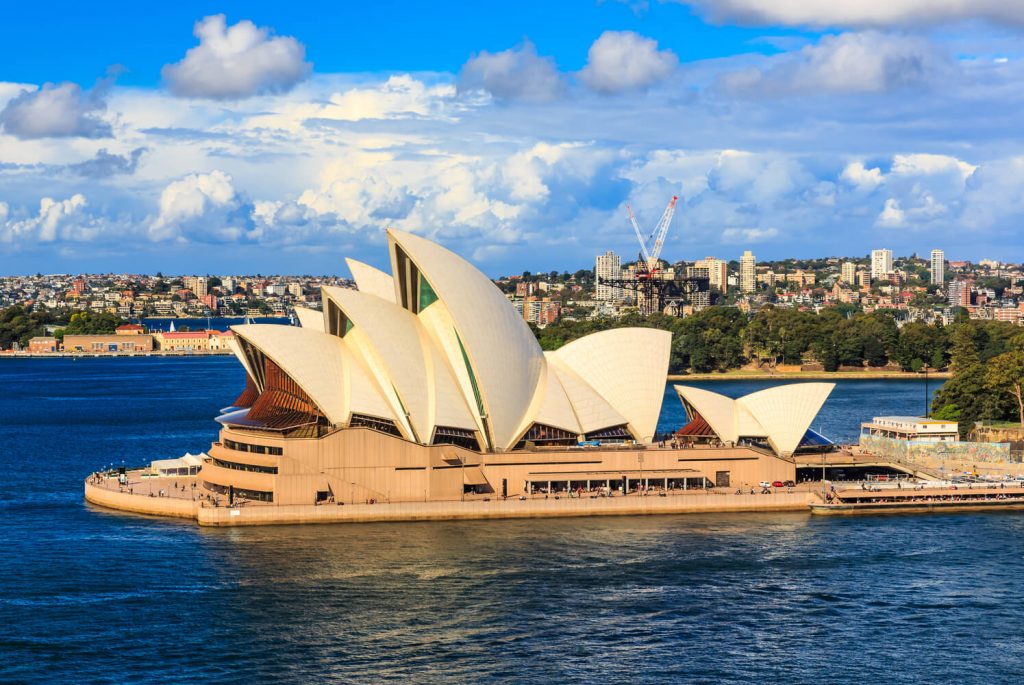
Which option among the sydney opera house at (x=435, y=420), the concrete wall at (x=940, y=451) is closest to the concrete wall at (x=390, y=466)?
the sydney opera house at (x=435, y=420)

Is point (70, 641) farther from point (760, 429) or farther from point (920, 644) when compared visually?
point (760, 429)

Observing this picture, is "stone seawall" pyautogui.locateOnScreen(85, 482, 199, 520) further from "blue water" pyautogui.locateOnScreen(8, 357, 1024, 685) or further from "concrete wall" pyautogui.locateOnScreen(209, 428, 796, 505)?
"concrete wall" pyautogui.locateOnScreen(209, 428, 796, 505)

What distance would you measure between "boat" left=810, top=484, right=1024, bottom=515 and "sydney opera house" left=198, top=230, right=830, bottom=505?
147 inches

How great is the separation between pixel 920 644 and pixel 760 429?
25.9 meters

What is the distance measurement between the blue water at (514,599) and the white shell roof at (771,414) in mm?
6554

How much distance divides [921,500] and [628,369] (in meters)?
15.4

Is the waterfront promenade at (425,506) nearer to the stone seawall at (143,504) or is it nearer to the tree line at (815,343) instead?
the stone seawall at (143,504)

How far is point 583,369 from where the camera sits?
65.8 m

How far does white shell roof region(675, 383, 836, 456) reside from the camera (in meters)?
64.1

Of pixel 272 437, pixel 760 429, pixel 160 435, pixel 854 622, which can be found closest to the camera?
pixel 854 622

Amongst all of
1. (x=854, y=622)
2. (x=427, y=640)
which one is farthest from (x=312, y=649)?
(x=854, y=622)

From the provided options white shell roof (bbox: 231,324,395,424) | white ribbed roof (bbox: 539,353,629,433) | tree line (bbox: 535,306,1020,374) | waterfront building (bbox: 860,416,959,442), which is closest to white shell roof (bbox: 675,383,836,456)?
white ribbed roof (bbox: 539,353,629,433)

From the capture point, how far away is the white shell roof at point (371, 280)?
223 feet

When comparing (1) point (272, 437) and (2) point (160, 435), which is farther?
(2) point (160, 435)
